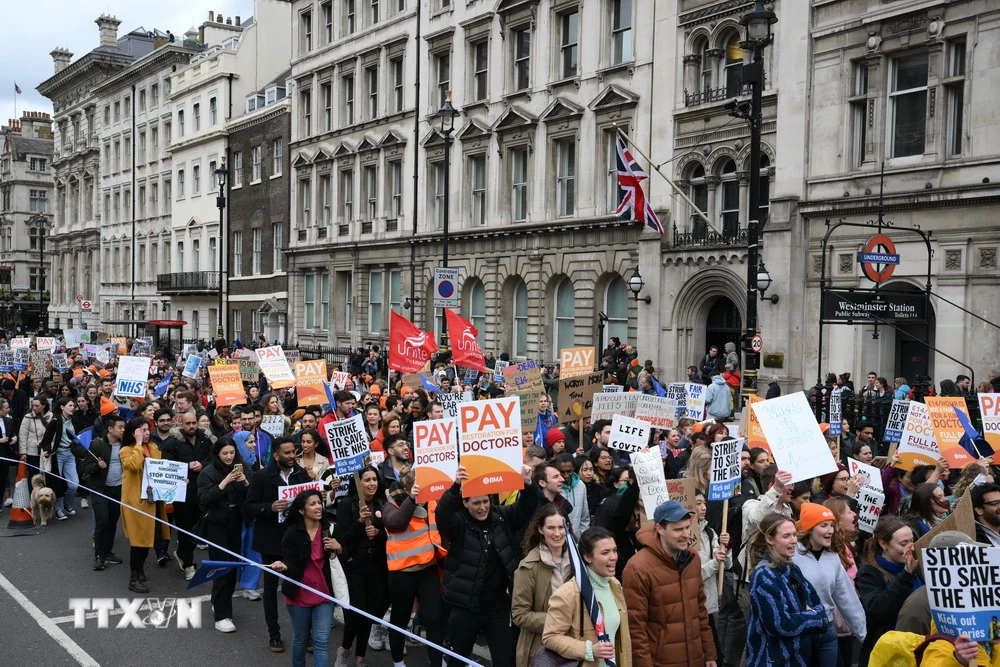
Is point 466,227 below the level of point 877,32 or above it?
below

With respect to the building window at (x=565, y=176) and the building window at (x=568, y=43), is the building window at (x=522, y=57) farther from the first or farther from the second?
the building window at (x=565, y=176)

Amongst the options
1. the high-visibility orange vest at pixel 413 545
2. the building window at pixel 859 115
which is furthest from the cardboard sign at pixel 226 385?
the building window at pixel 859 115

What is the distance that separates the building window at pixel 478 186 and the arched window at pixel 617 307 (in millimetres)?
6539

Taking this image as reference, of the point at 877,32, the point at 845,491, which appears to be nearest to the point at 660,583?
the point at 845,491

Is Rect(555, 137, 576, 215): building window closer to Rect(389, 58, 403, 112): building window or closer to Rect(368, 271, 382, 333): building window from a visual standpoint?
Rect(389, 58, 403, 112): building window

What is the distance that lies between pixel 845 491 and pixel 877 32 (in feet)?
54.8

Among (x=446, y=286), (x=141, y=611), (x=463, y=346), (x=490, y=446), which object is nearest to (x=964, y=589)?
(x=490, y=446)

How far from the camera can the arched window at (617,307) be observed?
29219 mm

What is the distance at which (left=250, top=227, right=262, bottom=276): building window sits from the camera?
49375 millimetres

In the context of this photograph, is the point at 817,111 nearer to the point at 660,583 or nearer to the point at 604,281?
the point at 604,281

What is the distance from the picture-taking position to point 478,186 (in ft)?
115

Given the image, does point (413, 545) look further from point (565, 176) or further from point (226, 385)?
point (565, 176)

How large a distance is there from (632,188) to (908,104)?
6.34m

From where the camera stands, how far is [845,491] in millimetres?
8289
